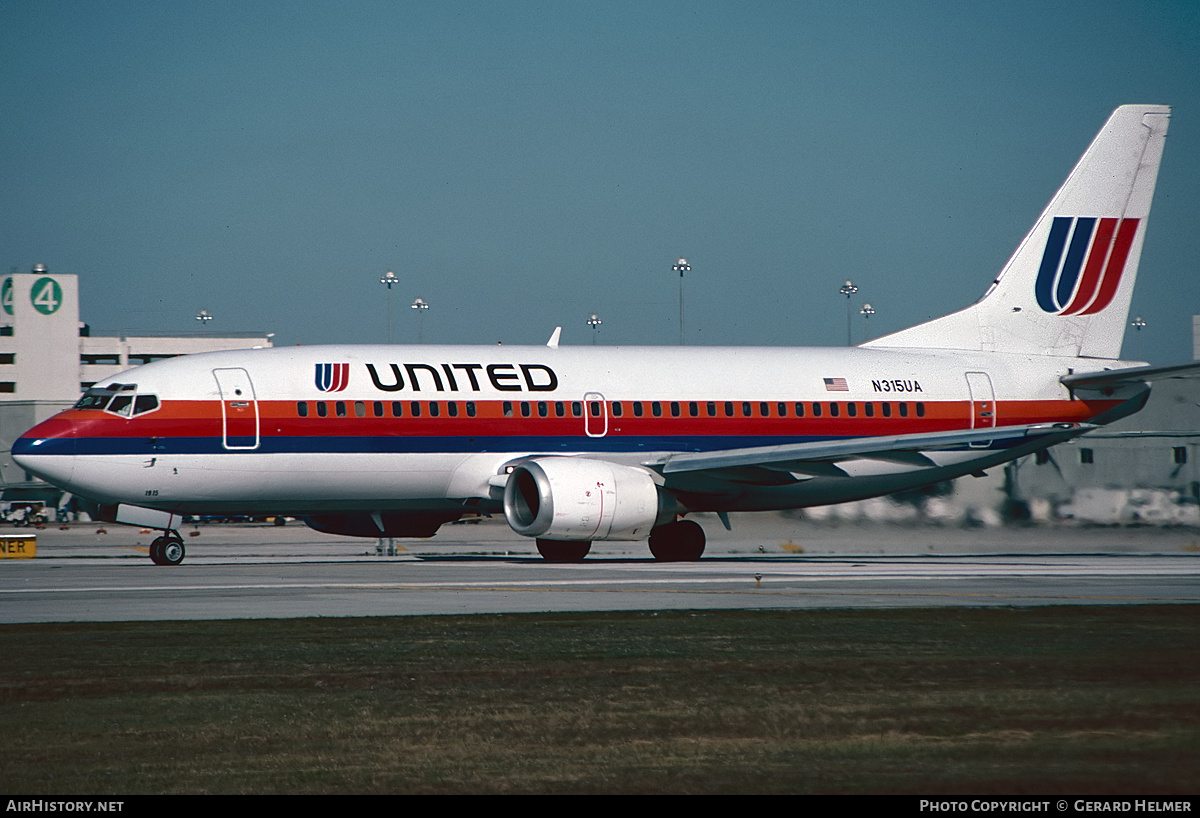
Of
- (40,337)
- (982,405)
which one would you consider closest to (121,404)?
(982,405)

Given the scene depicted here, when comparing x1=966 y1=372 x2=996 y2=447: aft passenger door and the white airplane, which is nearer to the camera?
the white airplane

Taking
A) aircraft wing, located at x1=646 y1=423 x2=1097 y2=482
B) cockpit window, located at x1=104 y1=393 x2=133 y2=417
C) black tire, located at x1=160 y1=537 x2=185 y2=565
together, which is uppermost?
cockpit window, located at x1=104 y1=393 x2=133 y2=417

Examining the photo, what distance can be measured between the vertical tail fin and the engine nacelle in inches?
388

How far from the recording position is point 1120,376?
3519cm

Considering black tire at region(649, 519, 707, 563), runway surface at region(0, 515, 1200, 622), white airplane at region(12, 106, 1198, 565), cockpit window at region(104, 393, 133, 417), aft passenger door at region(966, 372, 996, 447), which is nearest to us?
runway surface at region(0, 515, 1200, 622)

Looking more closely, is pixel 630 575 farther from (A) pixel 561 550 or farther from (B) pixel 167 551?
(B) pixel 167 551

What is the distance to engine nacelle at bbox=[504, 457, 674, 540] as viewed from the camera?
97.5 ft

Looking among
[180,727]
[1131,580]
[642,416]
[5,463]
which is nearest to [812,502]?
[642,416]

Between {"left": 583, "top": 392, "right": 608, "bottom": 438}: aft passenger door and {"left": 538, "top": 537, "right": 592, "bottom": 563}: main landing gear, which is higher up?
{"left": 583, "top": 392, "right": 608, "bottom": 438}: aft passenger door

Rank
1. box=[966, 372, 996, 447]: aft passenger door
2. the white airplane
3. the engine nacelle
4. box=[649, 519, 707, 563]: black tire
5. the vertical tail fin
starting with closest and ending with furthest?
the engine nacelle < the white airplane < box=[649, 519, 707, 563]: black tire < box=[966, 372, 996, 447]: aft passenger door < the vertical tail fin

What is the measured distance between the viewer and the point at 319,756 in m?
9.52

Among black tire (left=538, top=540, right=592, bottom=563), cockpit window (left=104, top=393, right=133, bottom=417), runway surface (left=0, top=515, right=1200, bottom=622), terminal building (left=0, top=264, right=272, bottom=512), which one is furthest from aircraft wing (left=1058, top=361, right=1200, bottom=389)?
terminal building (left=0, top=264, right=272, bottom=512)

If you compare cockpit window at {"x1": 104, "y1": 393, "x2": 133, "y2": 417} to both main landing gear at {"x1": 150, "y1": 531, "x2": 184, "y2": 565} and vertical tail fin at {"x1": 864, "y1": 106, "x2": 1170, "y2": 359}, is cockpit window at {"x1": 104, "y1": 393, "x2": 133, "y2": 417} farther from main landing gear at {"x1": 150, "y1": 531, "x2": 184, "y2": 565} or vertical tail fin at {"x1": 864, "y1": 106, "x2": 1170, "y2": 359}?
vertical tail fin at {"x1": 864, "y1": 106, "x2": 1170, "y2": 359}

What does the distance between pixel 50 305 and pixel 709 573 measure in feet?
300
